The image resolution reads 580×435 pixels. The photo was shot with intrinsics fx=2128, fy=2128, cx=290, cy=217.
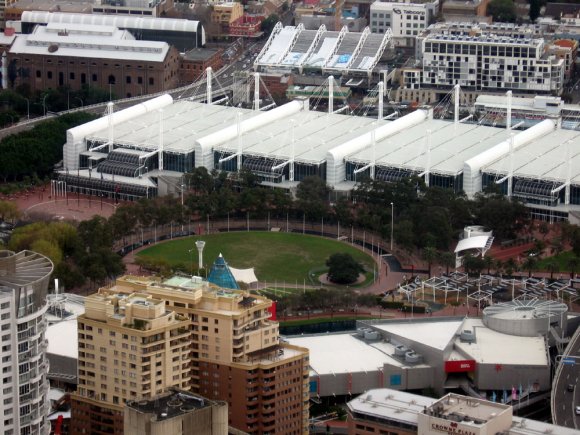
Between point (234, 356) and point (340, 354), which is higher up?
point (234, 356)

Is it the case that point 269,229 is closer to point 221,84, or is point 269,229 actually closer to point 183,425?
point 221,84

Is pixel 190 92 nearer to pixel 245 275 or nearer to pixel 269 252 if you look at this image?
pixel 269 252

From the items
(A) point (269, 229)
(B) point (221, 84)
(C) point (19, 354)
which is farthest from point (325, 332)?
(B) point (221, 84)

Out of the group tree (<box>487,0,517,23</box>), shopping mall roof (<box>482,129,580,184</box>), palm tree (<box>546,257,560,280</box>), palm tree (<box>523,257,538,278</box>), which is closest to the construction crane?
tree (<box>487,0,517,23</box>)

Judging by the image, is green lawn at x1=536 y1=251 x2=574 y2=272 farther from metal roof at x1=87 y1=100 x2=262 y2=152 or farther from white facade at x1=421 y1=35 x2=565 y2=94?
white facade at x1=421 y1=35 x2=565 y2=94

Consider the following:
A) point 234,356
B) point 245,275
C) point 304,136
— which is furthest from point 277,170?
point 234,356
